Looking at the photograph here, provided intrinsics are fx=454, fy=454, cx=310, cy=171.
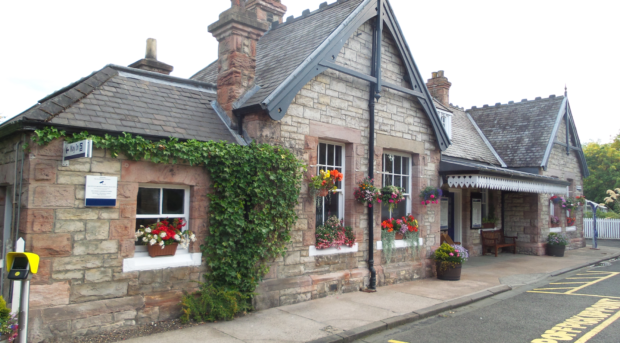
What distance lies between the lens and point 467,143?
56.6 feet

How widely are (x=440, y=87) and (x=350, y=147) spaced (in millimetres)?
9677

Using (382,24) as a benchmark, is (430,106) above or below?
below

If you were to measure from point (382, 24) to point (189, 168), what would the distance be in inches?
226

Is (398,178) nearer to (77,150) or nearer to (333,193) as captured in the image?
(333,193)

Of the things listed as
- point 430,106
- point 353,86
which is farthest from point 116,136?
point 430,106

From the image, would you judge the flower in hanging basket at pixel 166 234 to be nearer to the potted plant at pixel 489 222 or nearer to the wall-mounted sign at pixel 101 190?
the wall-mounted sign at pixel 101 190

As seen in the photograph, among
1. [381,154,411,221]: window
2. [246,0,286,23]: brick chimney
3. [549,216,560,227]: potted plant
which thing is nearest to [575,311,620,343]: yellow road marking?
[381,154,411,221]: window

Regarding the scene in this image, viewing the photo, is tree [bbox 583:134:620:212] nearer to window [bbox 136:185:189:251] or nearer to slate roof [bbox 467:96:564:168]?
slate roof [bbox 467:96:564:168]

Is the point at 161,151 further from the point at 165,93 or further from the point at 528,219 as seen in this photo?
the point at 528,219

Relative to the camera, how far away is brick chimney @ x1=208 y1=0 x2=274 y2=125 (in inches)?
322

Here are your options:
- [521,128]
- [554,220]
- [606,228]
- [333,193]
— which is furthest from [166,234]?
[606,228]

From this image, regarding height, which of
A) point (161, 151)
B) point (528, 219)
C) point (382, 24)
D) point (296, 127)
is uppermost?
point (382, 24)

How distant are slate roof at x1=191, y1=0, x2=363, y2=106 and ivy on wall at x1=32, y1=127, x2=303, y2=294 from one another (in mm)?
1132

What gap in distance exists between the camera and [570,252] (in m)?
17.8
